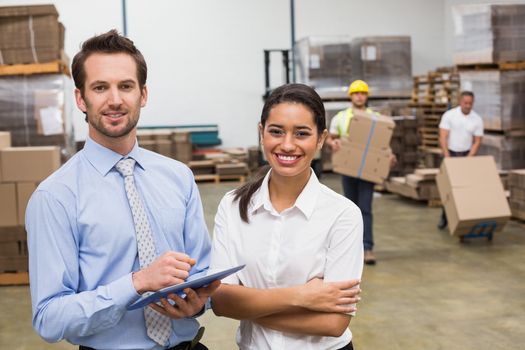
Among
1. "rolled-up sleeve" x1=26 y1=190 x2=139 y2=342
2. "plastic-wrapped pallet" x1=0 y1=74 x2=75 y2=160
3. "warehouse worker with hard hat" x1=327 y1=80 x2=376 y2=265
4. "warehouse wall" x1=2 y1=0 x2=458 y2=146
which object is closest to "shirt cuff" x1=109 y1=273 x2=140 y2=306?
"rolled-up sleeve" x1=26 y1=190 x2=139 y2=342

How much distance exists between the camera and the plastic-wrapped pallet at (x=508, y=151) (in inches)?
387

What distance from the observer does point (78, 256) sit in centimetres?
186

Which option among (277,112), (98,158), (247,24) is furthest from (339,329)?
(247,24)

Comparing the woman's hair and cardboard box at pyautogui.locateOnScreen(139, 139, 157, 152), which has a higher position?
the woman's hair

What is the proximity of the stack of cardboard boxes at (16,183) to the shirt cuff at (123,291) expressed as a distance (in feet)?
15.9

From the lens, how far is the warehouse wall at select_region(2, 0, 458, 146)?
611 inches

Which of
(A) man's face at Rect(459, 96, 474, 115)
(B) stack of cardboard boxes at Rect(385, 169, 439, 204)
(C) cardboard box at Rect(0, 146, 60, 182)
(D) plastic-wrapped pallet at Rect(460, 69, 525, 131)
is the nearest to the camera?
→ (C) cardboard box at Rect(0, 146, 60, 182)

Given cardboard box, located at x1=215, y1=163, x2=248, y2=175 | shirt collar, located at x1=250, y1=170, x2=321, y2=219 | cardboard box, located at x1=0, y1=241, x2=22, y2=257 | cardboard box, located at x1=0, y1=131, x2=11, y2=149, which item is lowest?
cardboard box, located at x1=0, y1=241, x2=22, y2=257

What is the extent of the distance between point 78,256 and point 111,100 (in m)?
0.43

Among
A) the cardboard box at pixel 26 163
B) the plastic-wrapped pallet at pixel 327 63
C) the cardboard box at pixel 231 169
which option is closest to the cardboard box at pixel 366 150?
the cardboard box at pixel 26 163

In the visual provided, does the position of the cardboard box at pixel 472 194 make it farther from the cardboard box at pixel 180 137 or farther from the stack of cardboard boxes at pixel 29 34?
the cardboard box at pixel 180 137

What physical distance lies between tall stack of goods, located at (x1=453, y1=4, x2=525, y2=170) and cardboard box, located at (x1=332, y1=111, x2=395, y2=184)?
3.24 metres

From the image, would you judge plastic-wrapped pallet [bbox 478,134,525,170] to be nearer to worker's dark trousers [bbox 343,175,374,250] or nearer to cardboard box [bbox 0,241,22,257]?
worker's dark trousers [bbox 343,175,374,250]

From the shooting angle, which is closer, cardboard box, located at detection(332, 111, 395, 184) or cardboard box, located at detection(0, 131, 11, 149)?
cardboard box, located at detection(0, 131, 11, 149)
